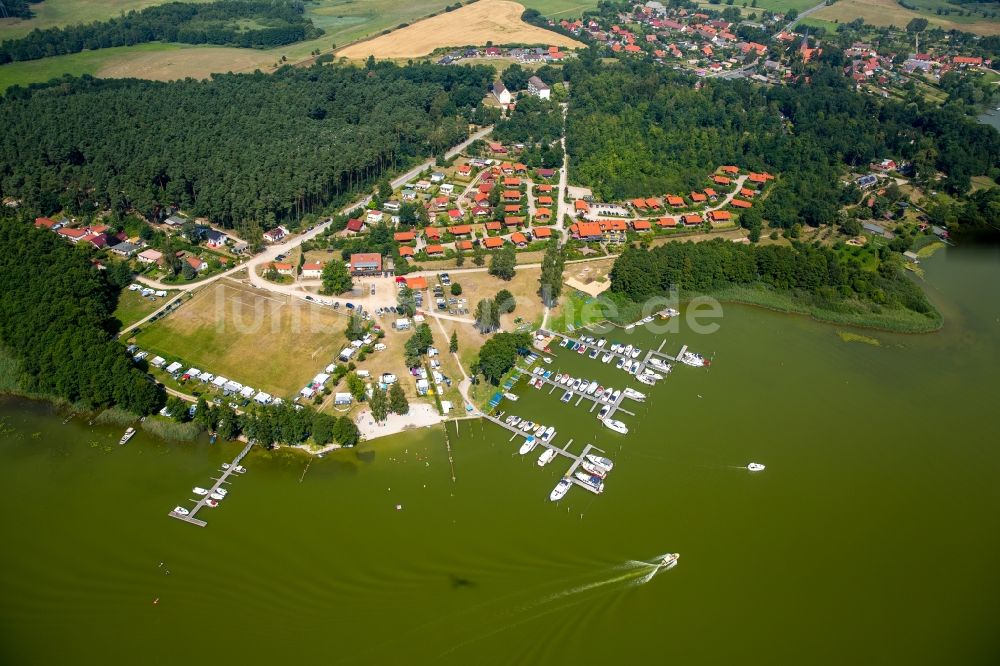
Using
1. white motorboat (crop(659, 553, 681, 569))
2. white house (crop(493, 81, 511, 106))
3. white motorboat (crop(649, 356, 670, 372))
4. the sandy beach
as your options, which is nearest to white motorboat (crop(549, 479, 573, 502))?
white motorboat (crop(659, 553, 681, 569))

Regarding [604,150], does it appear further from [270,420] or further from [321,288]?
[270,420]

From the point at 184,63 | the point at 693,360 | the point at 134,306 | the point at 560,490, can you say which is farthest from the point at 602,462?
the point at 184,63

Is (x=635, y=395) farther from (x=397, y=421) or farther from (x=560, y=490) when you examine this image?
(x=397, y=421)

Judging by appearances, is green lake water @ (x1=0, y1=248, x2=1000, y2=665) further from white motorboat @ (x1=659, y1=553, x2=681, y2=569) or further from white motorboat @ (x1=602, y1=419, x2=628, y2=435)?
white motorboat @ (x1=602, y1=419, x2=628, y2=435)

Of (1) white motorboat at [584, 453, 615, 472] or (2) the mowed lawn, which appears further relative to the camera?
(2) the mowed lawn

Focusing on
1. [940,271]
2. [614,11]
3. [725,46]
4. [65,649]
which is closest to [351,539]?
[65,649]
